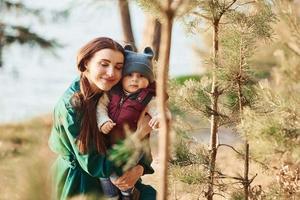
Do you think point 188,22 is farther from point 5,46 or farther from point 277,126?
point 5,46

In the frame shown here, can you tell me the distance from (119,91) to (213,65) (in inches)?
18.8

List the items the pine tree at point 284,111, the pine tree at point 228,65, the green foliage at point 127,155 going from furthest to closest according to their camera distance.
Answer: the pine tree at point 228,65
the green foliage at point 127,155
the pine tree at point 284,111

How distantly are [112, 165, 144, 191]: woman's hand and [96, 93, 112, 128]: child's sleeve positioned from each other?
258 mm

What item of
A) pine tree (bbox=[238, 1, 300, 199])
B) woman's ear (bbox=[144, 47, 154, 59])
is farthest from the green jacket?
pine tree (bbox=[238, 1, 300, 199])

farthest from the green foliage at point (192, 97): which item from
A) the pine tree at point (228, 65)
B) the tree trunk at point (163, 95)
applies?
the tree trunk at point (163, 95)

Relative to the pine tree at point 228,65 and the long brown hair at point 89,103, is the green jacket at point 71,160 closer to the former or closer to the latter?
the long brown hair at point 89,103

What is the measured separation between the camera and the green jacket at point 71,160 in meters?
2.68

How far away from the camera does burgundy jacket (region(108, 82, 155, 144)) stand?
2.69 m

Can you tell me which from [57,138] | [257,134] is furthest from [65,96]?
[257,134]

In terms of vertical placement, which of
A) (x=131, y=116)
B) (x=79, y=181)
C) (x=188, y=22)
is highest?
(x=188, y=22)

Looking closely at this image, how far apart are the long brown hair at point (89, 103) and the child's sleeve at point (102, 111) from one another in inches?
0.6

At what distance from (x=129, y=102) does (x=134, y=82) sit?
3.4 inches

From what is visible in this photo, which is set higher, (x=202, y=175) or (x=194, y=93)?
(x=194, y=93)

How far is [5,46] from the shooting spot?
3695 mm
